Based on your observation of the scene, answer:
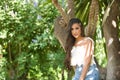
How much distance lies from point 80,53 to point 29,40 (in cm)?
347

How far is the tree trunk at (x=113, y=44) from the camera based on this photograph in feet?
12.1

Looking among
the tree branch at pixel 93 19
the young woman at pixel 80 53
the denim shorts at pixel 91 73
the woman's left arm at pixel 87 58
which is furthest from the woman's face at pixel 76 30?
the tree branch at pixel 93 19

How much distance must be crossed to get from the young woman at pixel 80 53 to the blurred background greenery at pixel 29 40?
282 centimetres

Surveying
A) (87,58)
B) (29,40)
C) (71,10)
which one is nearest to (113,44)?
(71,10)

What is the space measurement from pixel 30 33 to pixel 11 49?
0.70 meters

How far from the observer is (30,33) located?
6098 millimetres

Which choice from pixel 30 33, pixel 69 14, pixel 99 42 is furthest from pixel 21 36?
pixel 69 14

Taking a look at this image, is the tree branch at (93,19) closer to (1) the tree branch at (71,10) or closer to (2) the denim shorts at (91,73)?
(1) the tree branch at (71,10)

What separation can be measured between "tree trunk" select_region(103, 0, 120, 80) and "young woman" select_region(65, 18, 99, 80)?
839mm

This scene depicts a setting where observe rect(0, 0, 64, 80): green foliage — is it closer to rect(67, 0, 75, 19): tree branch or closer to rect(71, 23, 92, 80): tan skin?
rect(67, 0, 75, 19): tree branch

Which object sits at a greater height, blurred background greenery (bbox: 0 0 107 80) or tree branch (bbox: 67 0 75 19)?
tree branch (bbox: 67 0 75 19)

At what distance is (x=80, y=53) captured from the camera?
2.81 m

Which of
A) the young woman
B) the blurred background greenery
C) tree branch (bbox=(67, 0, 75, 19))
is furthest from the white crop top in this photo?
the blurred background greenery

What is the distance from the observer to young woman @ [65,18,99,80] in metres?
2.75
